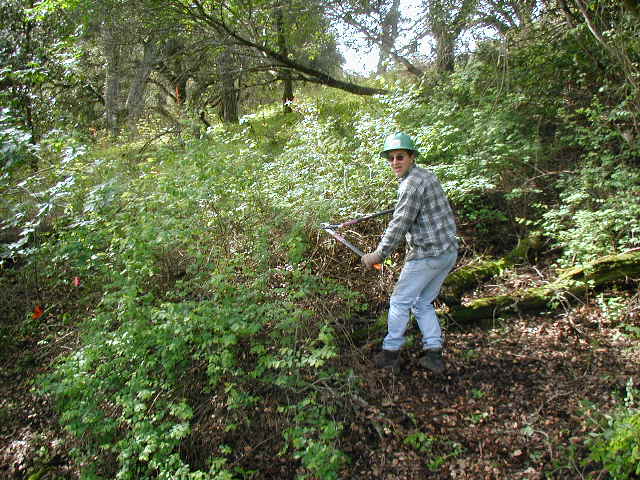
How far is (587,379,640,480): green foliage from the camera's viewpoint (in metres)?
2.49

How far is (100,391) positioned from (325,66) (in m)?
11.1

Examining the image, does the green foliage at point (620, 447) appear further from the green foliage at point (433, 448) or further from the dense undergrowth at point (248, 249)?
the green foliage at point (433, 448)

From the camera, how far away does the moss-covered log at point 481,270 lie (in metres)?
4.73

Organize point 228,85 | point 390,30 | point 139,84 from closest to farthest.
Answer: point 390,30 → point 139,84 → point 228,85

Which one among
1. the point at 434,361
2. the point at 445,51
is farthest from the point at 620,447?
the point at 445,51

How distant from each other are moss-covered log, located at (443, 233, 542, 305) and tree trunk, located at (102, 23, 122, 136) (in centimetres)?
831

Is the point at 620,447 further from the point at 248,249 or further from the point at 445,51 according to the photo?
the point at 445,51

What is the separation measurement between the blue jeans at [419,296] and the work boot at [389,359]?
0.17 feet


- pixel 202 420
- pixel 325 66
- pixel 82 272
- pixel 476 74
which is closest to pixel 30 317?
pixel 82 272

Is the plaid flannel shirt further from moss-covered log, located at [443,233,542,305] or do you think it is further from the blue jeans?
moss-covered log, located at [443,233,542,305]

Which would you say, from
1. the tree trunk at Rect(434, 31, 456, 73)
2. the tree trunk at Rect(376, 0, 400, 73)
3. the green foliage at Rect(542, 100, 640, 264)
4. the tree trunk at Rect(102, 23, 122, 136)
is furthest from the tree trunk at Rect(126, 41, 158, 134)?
the green foliage at Rect(542, 100, 640, 264)

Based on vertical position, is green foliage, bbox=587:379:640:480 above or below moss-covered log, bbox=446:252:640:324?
below

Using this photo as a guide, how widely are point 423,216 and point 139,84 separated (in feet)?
28.1

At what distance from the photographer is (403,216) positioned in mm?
Result: 3512
